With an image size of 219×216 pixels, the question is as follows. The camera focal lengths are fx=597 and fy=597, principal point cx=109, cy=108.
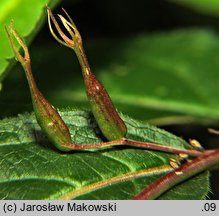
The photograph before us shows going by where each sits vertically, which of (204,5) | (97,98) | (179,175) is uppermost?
(204,5)

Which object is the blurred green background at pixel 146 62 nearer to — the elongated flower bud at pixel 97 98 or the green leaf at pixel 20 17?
the green leaf at pixel 20 17

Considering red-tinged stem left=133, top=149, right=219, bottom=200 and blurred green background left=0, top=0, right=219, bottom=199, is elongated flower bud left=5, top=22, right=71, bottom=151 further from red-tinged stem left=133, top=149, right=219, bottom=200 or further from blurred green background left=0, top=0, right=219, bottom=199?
blurred green background left=0, top=0, right=219, bottom=199

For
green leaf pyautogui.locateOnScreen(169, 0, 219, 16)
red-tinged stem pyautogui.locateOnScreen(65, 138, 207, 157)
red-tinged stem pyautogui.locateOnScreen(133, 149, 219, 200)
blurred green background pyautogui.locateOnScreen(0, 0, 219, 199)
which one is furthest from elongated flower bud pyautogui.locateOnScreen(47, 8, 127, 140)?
green leaf pyautogui.locateOnScreen(169, 0, 219, 16)

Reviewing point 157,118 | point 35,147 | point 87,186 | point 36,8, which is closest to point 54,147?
point 35,147

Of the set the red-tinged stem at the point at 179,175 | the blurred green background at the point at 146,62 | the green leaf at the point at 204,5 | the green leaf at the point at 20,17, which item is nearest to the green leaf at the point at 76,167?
the red-tinged stem at the point at 179,175

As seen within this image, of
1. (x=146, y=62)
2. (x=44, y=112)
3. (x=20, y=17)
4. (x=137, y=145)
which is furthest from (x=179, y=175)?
(x=146, y=62)

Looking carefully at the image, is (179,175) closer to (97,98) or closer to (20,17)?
(97,98)

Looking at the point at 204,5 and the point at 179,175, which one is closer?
the point at 179,175
